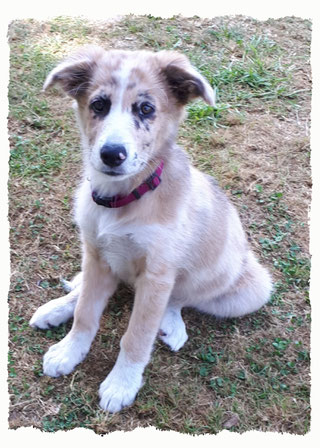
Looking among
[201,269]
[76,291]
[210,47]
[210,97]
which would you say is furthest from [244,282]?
[210,47]

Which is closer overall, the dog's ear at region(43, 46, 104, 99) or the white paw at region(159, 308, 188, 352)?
the dog's ear at region(43, 46, 104, 99)

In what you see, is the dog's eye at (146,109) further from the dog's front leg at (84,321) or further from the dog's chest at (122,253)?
the dog's front leg at (84,321)

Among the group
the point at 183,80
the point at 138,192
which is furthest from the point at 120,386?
the point at 183,80

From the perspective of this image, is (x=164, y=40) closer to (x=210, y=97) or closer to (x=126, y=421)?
(x=210, y=97)

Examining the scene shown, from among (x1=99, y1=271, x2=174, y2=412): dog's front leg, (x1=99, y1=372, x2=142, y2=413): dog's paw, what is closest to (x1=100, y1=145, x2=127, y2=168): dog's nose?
(x1=99, y1=271, x2=174, y2=412): dog's front leg

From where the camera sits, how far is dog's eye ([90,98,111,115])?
2.82 m

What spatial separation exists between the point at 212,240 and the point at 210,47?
3.40 metres

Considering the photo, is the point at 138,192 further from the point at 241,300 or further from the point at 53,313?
the point at 241,300

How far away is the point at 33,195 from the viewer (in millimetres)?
4629

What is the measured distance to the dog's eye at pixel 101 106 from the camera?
9.26 ft

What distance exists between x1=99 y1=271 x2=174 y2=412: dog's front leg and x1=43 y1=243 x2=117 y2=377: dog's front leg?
276 mm

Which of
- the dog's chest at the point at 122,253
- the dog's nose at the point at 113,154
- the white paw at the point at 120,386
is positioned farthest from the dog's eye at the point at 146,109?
the white paw at the point at 120,386

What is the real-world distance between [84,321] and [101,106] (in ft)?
4.80

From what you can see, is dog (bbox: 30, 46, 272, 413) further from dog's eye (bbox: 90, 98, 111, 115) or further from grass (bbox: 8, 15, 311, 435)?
grass (bbox: 8, 15, 311, 435)
